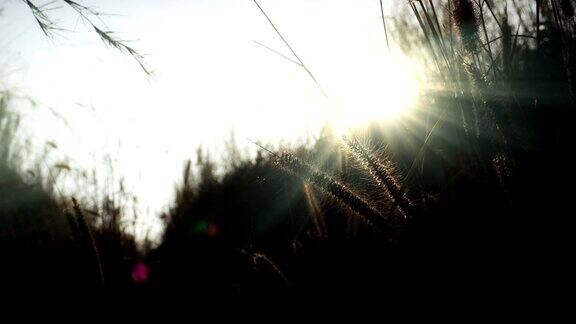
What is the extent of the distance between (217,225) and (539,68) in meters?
2.39

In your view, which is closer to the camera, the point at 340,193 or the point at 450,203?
the point at 340,193

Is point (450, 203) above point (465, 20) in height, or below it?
below

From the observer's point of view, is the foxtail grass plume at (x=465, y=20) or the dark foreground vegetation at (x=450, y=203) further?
the foxtail grass plume at (x=465, y=20)

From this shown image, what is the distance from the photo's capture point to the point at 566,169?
698 mm

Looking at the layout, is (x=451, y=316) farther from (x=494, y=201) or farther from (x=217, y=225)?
(x=217, y=225)

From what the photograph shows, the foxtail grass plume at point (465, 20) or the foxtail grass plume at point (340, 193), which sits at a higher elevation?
the foxtail grass plume at point (465, 20)

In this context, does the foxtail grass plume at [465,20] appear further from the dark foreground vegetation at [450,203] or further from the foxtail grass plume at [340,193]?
the foxtail grass plume at [340,193]

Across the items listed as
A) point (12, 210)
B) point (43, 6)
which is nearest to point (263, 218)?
point (43, 6)

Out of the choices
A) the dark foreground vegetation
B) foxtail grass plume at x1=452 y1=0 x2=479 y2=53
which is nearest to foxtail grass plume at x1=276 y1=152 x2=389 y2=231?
the dark foreground vegetation

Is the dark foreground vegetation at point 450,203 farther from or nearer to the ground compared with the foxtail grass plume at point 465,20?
nearer to the ground

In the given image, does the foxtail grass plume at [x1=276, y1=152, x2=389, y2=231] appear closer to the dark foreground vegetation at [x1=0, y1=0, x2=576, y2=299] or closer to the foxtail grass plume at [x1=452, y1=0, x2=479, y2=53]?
the dark foreground vegetation at [x1=0, y1=0, x2=576, y2=299]

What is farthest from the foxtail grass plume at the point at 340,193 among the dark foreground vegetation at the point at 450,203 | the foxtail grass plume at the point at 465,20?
the foxtail grass plume at the point at 465,20

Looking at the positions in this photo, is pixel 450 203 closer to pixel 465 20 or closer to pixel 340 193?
pixel 340 193

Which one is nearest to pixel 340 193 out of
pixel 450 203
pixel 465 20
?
pixel 450 203
